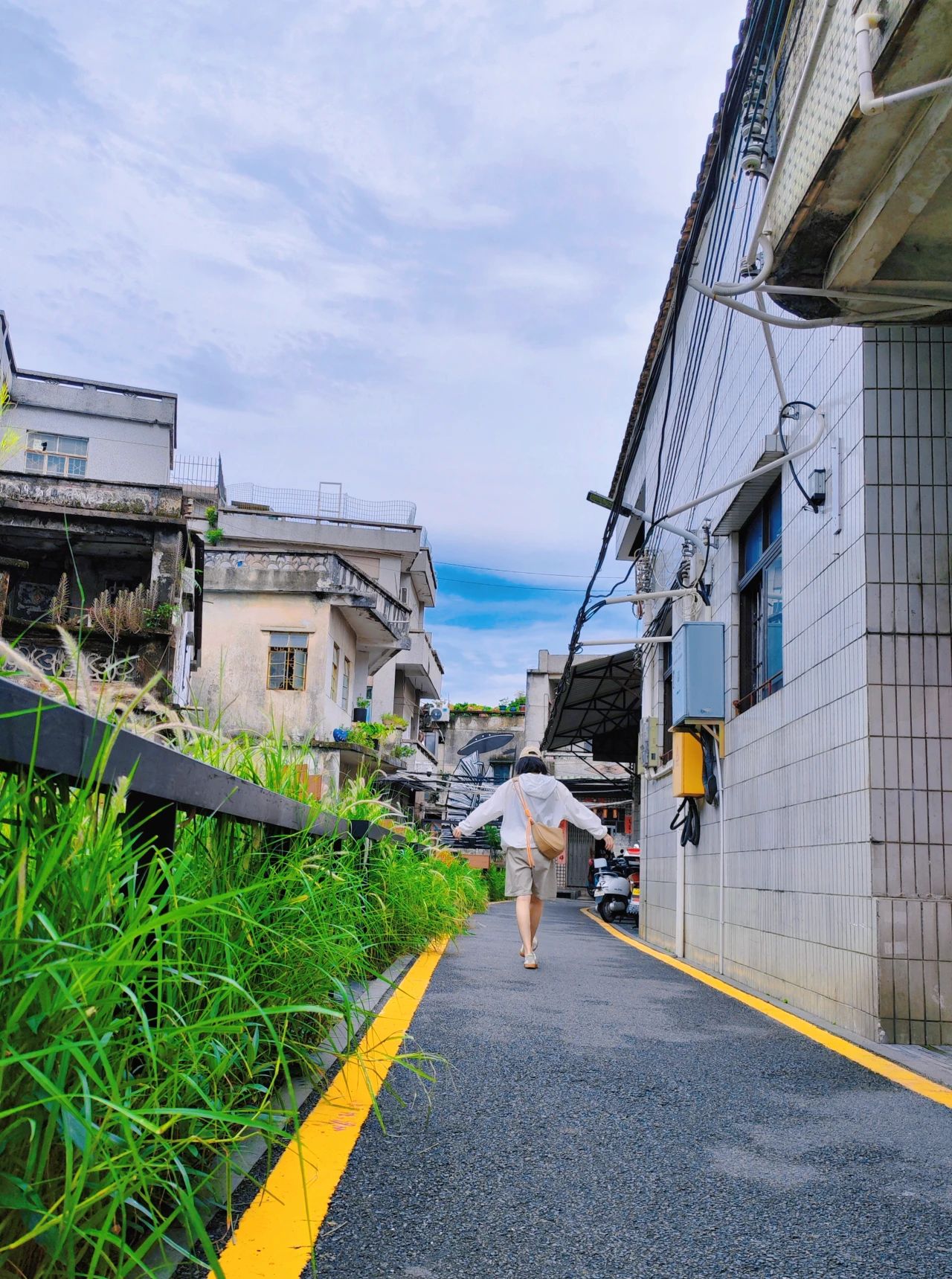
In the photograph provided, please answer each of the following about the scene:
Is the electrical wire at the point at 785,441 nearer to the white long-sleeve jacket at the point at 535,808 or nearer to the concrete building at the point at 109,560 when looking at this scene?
the white long-sleeve jacket at the point at 535,808

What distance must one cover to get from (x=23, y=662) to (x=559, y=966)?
686 cm

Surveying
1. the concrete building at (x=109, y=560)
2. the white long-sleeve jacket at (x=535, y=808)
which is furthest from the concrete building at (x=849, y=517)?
the concrete building at (x=109, y=560)

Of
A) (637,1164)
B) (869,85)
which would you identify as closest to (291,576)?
(869,85)

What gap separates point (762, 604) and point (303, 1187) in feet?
24.7

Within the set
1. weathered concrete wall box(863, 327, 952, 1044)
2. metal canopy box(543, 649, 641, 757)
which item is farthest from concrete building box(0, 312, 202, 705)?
weathered concrete wall box(863, 327, 952, 1044)

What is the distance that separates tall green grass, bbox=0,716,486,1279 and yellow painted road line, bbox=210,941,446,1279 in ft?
0.37

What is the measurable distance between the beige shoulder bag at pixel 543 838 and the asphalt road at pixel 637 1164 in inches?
128

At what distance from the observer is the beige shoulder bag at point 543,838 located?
8.73m

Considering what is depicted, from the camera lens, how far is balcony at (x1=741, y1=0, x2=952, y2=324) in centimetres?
425

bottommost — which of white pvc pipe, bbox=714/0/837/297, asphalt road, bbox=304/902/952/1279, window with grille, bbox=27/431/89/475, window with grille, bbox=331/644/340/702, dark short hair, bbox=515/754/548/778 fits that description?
asphalt road, bbox=304/902/952/1279

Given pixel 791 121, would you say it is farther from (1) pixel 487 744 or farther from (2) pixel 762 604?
(1) pixel 487 744

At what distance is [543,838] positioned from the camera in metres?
8.73

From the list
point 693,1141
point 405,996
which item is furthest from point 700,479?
point 693,1141

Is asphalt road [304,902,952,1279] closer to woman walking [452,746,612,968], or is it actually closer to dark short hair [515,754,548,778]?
woman walking [452,746,612,968]
